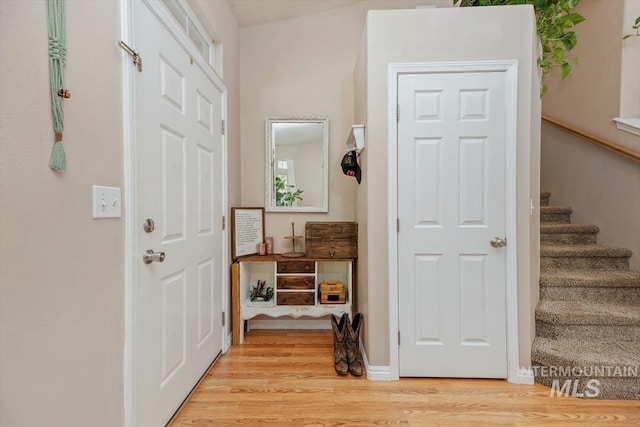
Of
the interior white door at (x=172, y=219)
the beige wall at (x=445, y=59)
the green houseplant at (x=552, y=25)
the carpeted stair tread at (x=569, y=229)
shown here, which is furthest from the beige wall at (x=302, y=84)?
the carpeted stair tread at (x=569, y=229)

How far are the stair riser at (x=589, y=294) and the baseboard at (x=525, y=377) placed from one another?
1.92ft

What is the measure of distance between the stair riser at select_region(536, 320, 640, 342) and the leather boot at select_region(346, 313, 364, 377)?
4.05 ft

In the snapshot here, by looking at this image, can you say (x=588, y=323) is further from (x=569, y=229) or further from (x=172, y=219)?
(x=172, y=219)

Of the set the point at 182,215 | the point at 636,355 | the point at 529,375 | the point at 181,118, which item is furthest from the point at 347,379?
the point at 181,118

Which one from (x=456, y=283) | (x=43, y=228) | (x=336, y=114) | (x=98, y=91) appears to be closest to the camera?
(x=43, y=228)

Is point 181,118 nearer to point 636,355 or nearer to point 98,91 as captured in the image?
point 98,91

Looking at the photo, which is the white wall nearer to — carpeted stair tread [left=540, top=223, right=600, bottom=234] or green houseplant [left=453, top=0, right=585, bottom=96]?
green houseplant [left=453, top=0, right=585, bottom=96]

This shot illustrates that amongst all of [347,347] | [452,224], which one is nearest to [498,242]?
[452,224]

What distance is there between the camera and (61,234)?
939 millimetres

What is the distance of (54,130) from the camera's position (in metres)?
0.91

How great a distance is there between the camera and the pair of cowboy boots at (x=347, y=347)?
2005 millimetres

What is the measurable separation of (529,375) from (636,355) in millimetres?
616

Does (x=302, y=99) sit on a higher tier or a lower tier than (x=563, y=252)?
higher

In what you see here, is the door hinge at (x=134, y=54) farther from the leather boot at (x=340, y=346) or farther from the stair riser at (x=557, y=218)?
the stair riser at (x=557, y=218)
